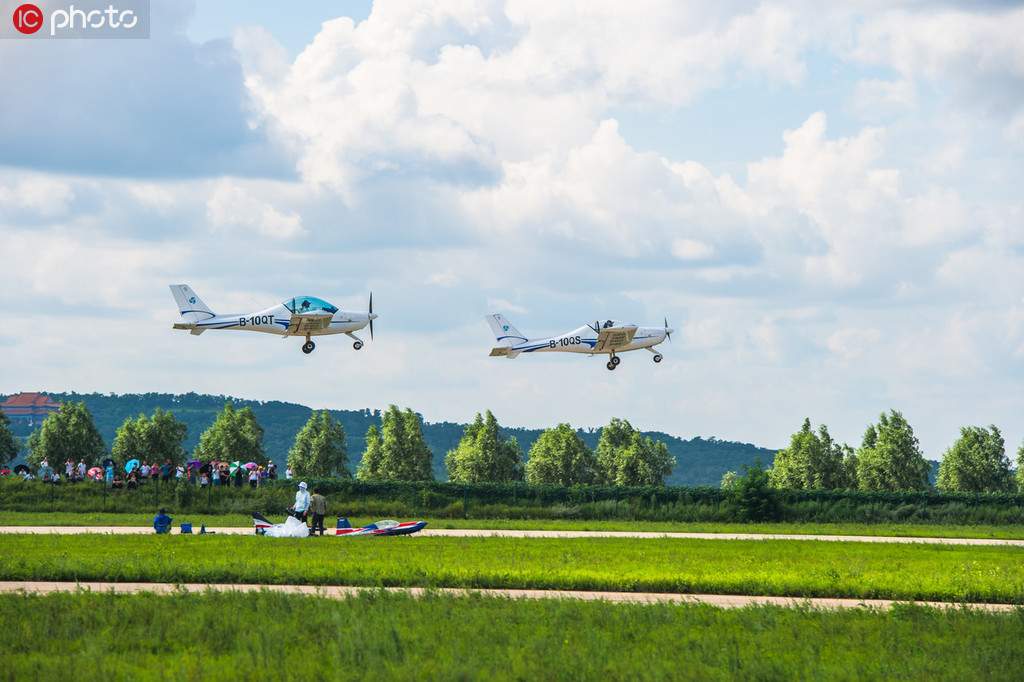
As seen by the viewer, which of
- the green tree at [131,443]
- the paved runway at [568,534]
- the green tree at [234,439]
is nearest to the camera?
the paved runway at [568,534]

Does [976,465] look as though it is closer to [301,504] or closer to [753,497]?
[753,497]

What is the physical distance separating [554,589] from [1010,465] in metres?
92.4

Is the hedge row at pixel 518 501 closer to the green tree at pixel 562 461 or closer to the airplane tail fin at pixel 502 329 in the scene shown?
the airplane tail fin at pixel 502 329

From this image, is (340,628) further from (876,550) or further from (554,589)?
Result: (876,550)

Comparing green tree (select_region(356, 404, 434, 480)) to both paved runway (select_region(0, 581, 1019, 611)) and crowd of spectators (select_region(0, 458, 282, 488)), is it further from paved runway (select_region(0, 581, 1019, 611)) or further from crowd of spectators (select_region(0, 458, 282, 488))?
paved runway (select_region(0, 581, 1019, 611))

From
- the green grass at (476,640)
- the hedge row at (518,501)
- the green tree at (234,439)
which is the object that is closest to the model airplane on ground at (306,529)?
the green grass at (476,640)

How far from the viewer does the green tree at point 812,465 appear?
112000 mm

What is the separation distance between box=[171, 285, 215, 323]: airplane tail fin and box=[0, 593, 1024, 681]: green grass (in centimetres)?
3350

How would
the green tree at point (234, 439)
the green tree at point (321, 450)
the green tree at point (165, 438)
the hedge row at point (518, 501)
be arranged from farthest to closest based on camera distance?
the green tree at point (165, 438) → the green tree at point (234, 439) → the green tree at point (321, 450) → the hedge row at point (518, 501)

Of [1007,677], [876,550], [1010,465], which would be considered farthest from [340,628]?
[1010,465]

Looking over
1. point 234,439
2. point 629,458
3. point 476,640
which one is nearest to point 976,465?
point 629,458

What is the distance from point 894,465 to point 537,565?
7889 cm

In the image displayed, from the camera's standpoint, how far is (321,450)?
122625 mm

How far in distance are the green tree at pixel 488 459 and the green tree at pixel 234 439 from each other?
19.4 metres
